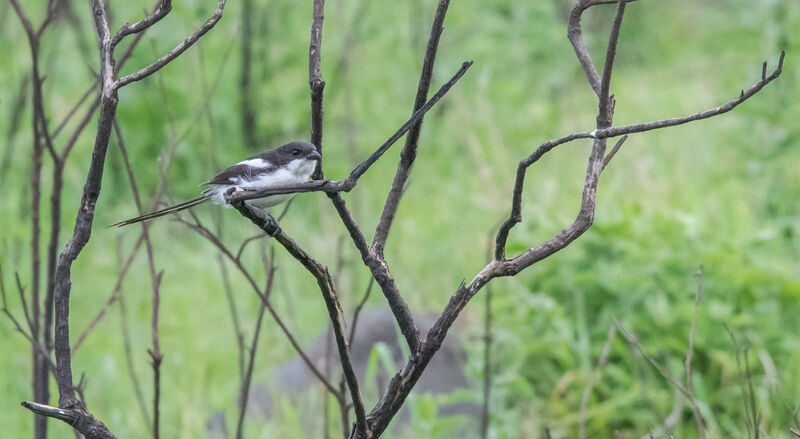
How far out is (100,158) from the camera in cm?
120

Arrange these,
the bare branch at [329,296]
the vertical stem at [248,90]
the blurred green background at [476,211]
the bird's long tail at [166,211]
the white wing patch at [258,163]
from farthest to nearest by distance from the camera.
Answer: the vertical stem at [248,90] → the blurred green background at [476,211] → the white wing patch at [258,163] → the bird's long tail at [166,211] → the bare branch at [329,296]

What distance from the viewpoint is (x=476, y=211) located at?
17.3 feet

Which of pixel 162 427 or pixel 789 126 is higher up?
pixel 789 126

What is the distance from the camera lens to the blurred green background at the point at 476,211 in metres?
3.39

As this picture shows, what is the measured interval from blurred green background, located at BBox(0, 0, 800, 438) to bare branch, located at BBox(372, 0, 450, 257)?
2.29 feet

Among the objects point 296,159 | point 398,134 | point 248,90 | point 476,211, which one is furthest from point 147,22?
point 248,90

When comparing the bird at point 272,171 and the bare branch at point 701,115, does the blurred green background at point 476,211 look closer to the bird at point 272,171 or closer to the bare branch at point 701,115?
the bird at point 272,171

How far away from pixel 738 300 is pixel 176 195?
3.47 m

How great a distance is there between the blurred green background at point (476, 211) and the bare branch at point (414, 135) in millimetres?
697

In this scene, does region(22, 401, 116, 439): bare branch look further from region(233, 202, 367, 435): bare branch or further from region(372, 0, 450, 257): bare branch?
region(372, 0, 450, 257): bare branch

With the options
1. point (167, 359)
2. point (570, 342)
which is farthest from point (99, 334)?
point (570, 342)

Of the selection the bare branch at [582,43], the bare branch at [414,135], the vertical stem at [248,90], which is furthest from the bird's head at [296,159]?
the vertical stem at [248,90]

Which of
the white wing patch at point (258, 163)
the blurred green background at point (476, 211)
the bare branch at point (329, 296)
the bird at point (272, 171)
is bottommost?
the bare branch at point (329, 296)

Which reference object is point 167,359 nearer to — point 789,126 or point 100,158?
point 100,158
